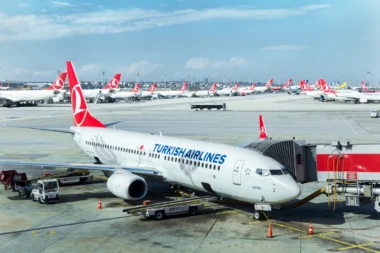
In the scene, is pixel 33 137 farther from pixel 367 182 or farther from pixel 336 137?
pixel 367 182

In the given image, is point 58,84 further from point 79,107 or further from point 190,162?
point 190,162

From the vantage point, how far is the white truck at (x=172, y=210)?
1114 inches

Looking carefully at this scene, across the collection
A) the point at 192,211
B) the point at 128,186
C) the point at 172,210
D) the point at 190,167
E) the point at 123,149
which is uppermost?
the point at 123,149

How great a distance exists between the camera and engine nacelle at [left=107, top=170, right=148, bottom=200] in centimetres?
3050

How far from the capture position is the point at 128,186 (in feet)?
99.7

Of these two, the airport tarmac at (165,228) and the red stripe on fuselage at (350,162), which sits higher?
the red stripe on fuselage at (350,162)

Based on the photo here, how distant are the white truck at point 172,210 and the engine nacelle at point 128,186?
8.76 ft

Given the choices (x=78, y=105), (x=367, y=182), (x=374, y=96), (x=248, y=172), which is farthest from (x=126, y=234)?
(x=374, y=96)

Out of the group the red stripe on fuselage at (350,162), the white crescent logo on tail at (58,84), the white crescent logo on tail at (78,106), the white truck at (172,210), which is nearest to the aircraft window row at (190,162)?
the white truck at (172,210)

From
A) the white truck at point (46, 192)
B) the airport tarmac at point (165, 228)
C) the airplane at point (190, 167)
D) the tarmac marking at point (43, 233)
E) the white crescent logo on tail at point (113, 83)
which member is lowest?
the airport tarmac at point (165, 228)

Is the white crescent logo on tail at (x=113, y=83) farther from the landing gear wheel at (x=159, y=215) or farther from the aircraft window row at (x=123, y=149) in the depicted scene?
the landing gear wheel at (x=159, y=215)

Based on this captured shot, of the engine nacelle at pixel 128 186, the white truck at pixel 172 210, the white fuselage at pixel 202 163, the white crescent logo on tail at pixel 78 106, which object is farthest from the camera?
the white crescent logo on tail at pixel 78 106

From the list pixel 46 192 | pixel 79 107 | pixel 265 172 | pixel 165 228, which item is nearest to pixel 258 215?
pixel 265 172

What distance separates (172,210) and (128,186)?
3.41 metres
